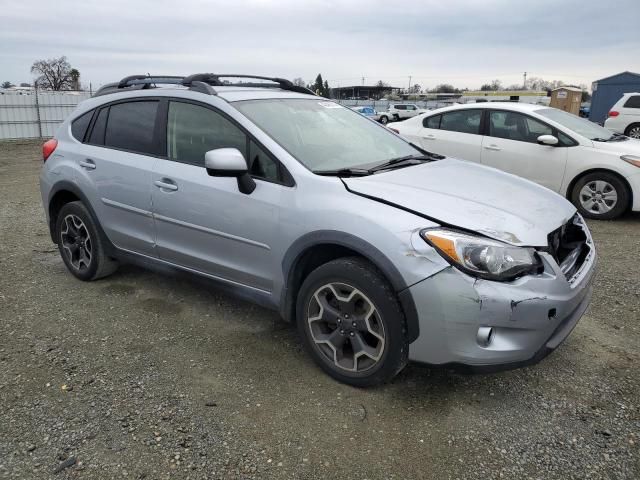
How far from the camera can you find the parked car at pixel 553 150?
6.71 meters

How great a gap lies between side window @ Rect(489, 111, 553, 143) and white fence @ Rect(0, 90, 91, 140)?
1962 centimetres

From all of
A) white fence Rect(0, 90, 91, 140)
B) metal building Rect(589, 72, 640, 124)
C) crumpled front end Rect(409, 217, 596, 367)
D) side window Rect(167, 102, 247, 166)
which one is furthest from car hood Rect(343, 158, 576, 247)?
metal building Rect(589, 72, 640, 124)

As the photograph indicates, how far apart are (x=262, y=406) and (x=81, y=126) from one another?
3.08m

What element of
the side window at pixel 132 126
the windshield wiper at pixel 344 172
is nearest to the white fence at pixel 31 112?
the side window at pixel 132 126

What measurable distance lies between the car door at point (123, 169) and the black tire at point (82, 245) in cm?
19

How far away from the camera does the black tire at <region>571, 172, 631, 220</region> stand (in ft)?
21.9

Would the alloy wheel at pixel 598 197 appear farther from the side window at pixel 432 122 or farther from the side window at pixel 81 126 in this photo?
the side window at pixel 81 126

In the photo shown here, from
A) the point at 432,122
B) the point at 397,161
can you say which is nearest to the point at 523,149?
the point at 432,122

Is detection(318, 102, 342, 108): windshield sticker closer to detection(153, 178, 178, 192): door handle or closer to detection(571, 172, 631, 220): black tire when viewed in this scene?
detection(153, 178, 178, 192): door handle

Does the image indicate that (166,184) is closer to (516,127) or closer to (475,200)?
(475,200)

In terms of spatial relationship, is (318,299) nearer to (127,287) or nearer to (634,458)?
(634,458)

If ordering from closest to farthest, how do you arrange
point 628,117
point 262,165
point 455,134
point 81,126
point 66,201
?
point 262,165 → point 81,126 → point 66,201 → point 455,134 → point 628,117

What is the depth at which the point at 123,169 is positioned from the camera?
12.8ft

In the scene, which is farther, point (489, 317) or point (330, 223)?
point (330, 223)
